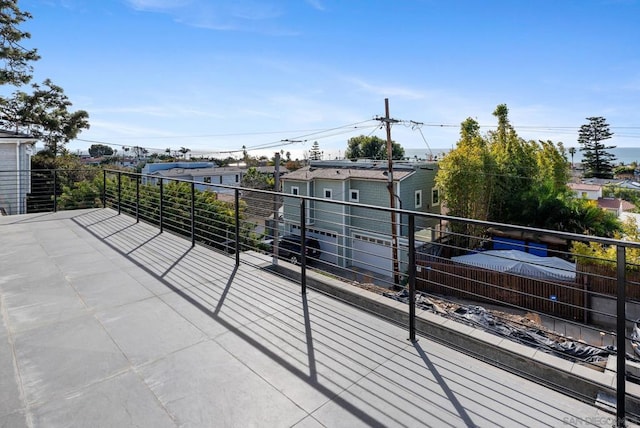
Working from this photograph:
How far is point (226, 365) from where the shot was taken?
1.94m

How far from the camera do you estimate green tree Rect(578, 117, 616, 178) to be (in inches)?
1368

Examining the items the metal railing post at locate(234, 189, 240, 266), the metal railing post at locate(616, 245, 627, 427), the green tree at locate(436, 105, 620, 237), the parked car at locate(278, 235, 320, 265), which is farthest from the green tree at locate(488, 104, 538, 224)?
the metal railing post at locate(616, 245, 627, 427)

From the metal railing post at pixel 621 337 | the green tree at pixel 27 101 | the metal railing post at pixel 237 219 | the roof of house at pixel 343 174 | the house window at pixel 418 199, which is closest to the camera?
the metal railing post at pixel 621 337

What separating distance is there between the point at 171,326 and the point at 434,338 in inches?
66.5

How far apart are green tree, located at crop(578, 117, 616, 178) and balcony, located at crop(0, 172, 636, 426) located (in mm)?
41881

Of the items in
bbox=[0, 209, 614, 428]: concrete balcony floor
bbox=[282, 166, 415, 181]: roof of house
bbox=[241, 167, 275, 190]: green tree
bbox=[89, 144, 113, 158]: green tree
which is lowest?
bbox=[0, 209, 614, 428]: concrete balcony floor

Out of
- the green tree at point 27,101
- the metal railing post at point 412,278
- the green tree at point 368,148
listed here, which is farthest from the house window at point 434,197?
the green tree at point 368,148

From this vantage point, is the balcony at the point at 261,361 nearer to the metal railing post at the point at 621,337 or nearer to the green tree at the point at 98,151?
the metal railing post at the point at 621,337

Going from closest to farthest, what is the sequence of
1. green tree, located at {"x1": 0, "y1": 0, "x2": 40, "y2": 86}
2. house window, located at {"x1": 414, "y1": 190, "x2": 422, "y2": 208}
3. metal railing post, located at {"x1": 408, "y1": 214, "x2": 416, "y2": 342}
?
metal railing post, located at {"x1": 408, "y1": 214, "x2": 416, "y2": 342} → green tree, located at {"x1": 0, "y1": 0, "x2": 40, "y2": 86} → house window, located at {"x1": 414, "y1": 190, "x2": 422, "y2": 208}

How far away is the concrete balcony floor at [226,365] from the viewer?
1.55 m

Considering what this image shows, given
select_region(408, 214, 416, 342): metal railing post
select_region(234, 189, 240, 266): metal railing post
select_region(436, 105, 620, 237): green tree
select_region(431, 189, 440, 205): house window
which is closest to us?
select_region(408, 214, 416, 342): metal railing post

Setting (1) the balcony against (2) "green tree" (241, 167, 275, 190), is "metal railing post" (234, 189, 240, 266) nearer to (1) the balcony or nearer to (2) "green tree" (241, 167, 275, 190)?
(1) the balcony

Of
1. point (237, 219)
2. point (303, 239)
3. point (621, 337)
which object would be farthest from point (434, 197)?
point (621, 337)

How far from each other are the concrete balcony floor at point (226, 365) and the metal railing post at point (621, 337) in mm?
60
